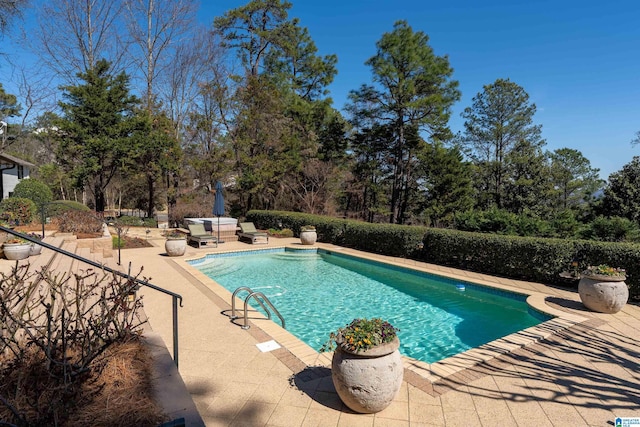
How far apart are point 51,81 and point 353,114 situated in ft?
59.1

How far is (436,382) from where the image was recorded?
3773 millimetres

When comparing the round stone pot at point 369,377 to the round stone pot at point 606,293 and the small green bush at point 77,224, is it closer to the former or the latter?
the round stone pot at point 606,293

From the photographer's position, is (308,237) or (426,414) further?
(308,237)

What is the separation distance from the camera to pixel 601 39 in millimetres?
12484

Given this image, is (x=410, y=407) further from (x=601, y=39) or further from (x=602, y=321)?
(x=601, y=39)

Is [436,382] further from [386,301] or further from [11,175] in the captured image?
[11,175]

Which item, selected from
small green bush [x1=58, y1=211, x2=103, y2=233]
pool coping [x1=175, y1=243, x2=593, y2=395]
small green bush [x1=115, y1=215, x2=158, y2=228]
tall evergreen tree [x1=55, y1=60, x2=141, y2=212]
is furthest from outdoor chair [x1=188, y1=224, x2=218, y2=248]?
tall evergreen tree [x1=55, y1=60, x2=141, y2=212]

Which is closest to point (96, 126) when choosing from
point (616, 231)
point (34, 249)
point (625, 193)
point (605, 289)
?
point (34, 249)

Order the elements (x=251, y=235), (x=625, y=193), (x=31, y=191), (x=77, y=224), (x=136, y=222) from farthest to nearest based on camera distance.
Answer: (x=136, y=222)
(x=625, y=193)
(x=31, y=191)
(x=251, y=235)
(x=77, y=224)

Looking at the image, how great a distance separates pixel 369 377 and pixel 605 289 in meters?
5.39

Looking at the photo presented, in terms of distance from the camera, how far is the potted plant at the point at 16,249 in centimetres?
795

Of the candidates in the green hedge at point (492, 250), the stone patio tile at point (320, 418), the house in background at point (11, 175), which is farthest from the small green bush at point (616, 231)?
the house in background at point (11, 175)

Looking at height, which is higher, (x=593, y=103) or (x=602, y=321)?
(x=593, y=103)

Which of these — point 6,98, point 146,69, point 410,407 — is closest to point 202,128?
point 146,69
